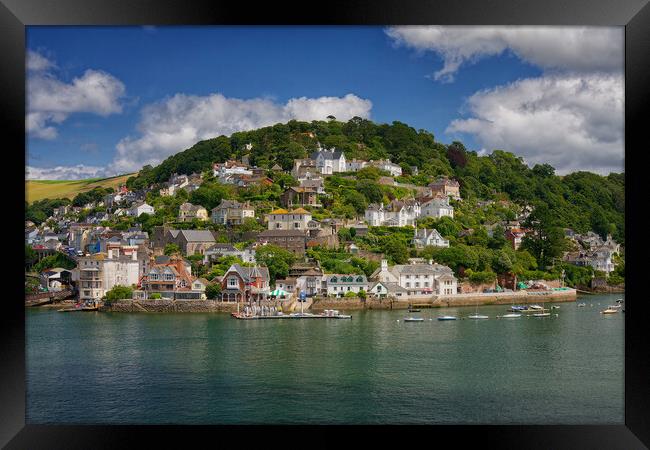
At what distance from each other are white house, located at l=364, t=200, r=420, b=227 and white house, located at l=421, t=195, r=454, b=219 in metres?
0.17

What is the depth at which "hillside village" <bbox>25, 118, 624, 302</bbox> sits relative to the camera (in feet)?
38.7

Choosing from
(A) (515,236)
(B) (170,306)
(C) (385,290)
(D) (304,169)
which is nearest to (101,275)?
(B) (170,306)

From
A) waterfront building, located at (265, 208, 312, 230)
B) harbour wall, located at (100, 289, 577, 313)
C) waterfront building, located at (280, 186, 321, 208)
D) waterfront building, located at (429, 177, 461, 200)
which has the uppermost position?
waterfront building, located at (429, 177, 461, 200)

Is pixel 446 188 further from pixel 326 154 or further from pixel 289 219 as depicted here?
pixel 289 219

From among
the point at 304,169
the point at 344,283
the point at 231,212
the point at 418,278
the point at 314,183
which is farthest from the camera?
the point at 304,169

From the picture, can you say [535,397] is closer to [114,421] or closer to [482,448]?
[482,448]

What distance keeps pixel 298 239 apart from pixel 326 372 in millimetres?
7176

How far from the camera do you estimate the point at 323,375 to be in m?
5.84

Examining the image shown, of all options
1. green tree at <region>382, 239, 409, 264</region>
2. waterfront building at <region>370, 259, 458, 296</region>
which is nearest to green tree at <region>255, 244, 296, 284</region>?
waterfront building at <region>370, 259, 458, 296</region>

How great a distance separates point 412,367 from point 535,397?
4.45 feet

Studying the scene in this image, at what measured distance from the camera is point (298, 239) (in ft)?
42.9

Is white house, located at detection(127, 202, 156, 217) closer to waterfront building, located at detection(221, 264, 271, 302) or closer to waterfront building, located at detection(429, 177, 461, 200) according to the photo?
waterfront building, located at detection(221, 264, 271, 302)

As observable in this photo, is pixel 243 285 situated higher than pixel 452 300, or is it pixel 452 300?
pixel 243 285

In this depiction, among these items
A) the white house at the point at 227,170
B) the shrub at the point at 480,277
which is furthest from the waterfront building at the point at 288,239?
the white house at the point at 227,170
